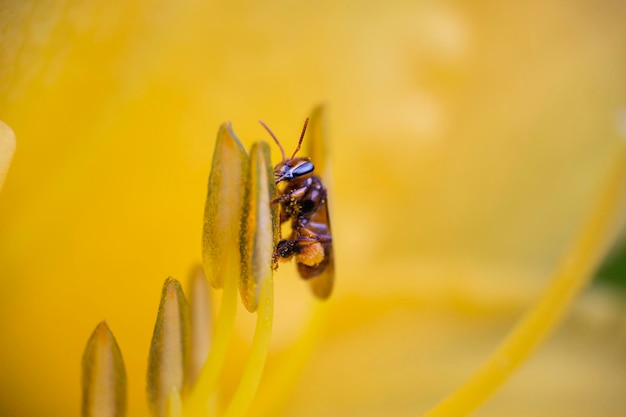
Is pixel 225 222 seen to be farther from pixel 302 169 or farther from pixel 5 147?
pixel 5 147

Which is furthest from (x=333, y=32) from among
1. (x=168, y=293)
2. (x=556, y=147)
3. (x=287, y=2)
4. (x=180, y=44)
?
(x=168, y=293)

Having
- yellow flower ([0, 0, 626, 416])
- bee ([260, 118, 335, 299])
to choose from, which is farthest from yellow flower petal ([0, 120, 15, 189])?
bee ([260, 118, 335, 299])

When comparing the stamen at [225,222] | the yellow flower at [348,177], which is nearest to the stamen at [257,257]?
the stamen at [225,222]

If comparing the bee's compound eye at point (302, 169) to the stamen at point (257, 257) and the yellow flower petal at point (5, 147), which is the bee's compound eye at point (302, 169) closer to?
the stamen at point (257, 257)

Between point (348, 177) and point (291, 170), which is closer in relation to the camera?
point (291, 170)

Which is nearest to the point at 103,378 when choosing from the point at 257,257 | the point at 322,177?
the point at 257,257

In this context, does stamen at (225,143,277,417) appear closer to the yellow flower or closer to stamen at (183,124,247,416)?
stamen at (183,124,247,416)

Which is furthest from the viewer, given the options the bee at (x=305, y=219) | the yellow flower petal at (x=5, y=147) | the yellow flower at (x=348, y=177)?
the yellow flower at (x=348, y=177)
